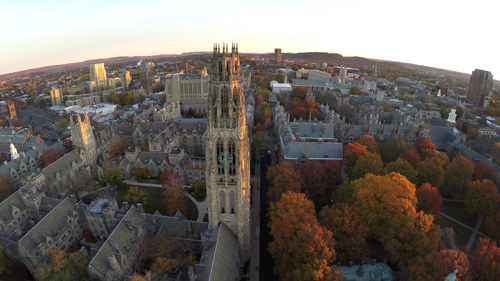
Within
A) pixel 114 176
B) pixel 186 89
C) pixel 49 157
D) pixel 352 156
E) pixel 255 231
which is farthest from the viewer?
pixel 186 89

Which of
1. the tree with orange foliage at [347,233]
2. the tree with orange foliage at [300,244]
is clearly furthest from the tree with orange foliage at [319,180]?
the tree with orange foliage at [347,233]

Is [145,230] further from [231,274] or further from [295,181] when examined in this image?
[295,181]

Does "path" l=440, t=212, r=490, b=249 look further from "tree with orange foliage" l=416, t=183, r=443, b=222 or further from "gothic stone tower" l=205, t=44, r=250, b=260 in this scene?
"gothic stone tower" l=205, t=44, r=250, b=260

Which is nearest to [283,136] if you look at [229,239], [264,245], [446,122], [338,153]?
[338,153]

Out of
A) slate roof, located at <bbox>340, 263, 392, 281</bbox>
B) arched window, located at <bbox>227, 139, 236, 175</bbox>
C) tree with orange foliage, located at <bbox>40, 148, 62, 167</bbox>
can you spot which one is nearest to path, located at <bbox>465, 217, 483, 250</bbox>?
slate roof, located at <bbox>340, 263, 392, 281</bbox>

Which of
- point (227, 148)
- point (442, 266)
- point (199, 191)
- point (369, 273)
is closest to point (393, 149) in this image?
point (442, 266)

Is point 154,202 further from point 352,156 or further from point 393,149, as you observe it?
point 393,149

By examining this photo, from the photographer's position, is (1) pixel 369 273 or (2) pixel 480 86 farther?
(2) pixel 480 86
